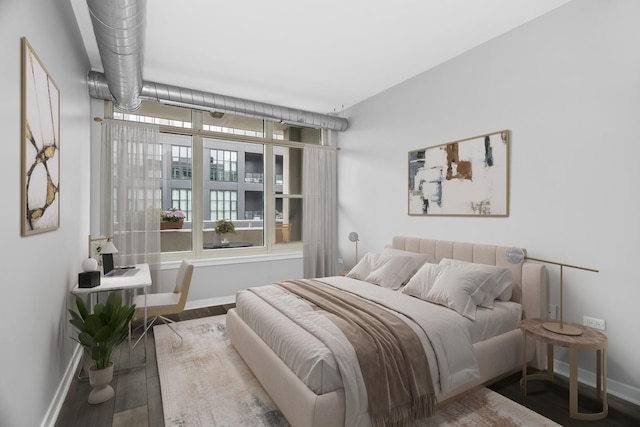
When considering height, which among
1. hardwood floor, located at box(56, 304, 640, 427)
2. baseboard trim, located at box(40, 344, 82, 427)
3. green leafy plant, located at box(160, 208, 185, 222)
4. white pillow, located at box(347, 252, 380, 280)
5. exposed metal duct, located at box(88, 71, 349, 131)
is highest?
exposed metal duct, located at box(88, 71, 349, 131)

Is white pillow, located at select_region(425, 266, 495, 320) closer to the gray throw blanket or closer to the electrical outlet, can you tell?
the gray throw blanket

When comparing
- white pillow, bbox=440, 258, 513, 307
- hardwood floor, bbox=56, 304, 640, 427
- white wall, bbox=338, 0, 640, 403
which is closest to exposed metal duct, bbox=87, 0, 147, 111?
hardwood floor, bbox=56, 304, 640, 427

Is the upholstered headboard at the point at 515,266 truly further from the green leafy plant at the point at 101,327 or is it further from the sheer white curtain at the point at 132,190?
the sheer white curtain at the point at 132,190

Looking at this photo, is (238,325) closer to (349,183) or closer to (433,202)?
(433,202)

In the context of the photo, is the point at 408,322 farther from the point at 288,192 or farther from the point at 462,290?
the point at 288,192

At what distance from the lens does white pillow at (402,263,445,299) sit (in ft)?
9.89

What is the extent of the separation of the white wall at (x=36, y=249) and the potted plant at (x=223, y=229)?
6.59 ft

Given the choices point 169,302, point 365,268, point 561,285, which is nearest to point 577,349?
point 561,285

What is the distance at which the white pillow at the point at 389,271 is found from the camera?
346 centimetres

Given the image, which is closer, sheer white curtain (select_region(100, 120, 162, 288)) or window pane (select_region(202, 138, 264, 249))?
sheer white curtain (select_region(100, 120, 162, 288))

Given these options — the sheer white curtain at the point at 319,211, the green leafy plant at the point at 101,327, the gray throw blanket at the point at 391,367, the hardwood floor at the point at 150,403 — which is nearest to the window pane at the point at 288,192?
the sheer white curtain at the point at 319,211

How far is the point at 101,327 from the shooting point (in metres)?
2.38

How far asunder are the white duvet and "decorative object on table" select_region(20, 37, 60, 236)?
1721 mm

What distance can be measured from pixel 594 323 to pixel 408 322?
5.08ft
